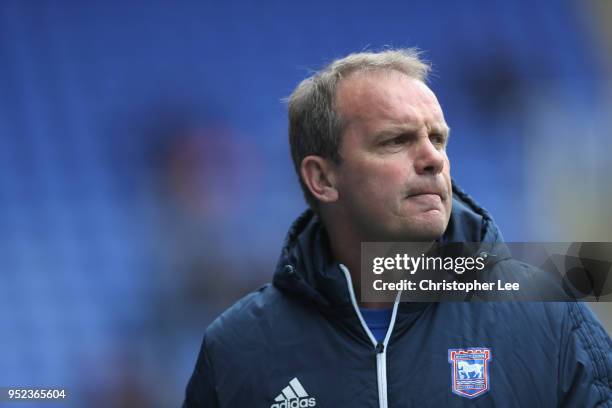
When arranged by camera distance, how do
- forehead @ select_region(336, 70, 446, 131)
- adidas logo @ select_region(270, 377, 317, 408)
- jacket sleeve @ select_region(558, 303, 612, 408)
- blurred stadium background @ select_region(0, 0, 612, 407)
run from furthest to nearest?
blurred stadium background @ select_region(0, 0, 612, 407)
forehead @ select_region(336, 70, 446, 131)
adidas logo @ select_region(270, 377, 317, 408)
jacket sleeve @ select_region(558, 303, 612, 408)

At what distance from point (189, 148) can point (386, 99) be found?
2.55m

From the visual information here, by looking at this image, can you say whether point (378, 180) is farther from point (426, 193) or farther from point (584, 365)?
point (584, 365)

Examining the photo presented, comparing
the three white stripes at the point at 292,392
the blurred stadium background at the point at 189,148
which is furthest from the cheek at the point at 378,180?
the blurred stadium background at the point at 189,148

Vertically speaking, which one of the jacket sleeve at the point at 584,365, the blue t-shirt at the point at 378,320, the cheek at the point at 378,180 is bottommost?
the jacket sleeve at the point at 584,365

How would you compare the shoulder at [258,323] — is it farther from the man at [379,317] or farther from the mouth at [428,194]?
Answer: the mouth at [428,194]

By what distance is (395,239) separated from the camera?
1424 millimetres

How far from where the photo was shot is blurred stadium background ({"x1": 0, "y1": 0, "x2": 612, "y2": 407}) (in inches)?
144

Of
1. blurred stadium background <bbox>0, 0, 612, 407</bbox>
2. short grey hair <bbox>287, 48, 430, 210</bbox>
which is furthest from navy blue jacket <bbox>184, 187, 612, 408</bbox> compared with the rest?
blurred stadium background <bbox>0, 0, 612, 407</bbox>

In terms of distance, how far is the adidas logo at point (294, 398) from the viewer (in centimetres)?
136

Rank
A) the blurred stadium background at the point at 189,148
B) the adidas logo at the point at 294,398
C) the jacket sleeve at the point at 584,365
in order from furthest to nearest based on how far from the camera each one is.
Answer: the blurred stadium background at the point at 189,148, the adidas logo at the point at 294,398, the jacket sleeve at the point at 584,365

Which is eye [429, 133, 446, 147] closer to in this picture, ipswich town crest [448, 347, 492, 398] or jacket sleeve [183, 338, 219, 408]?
ipswich town crest [448, 347, 492, 398]

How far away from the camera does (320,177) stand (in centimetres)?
159

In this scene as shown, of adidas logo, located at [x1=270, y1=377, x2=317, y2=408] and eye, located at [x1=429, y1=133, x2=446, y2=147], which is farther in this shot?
eye, located at [x1=429, y1=133, x2=446, y2=147]

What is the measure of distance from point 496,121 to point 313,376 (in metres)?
3.09
